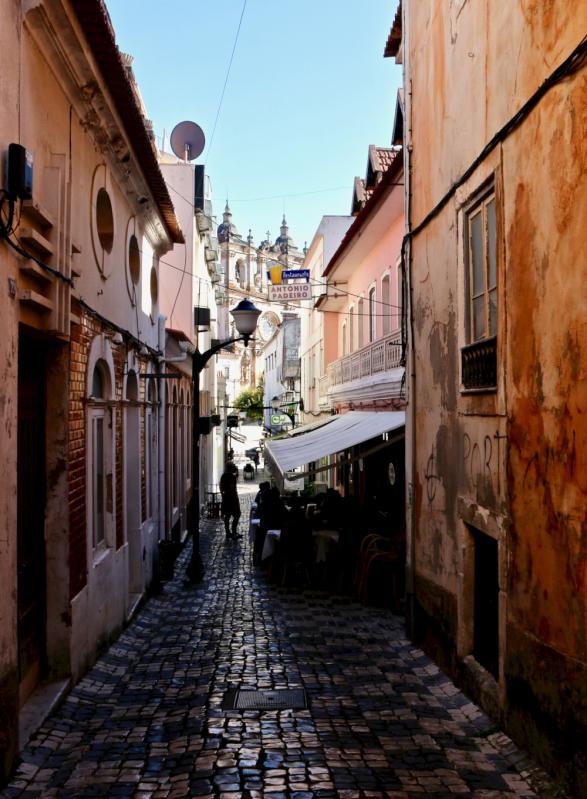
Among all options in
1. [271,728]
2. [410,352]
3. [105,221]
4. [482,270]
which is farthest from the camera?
[410,352]

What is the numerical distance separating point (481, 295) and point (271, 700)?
13.6ft

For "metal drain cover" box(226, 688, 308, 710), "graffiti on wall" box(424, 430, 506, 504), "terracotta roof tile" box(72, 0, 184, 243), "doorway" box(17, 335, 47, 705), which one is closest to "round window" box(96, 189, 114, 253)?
"terracotta roof tile" box(72, 0, 184, 243)

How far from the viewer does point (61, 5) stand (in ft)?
19.8

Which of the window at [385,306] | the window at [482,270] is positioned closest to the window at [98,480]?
the window at [482,270]

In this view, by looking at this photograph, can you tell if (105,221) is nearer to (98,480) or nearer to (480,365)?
(98,480)

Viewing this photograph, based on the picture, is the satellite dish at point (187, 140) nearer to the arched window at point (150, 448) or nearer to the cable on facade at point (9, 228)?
the arched window at point (150, 448)

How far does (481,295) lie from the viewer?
7.15 m

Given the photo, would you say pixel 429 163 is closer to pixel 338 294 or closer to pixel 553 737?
pixel 553 737

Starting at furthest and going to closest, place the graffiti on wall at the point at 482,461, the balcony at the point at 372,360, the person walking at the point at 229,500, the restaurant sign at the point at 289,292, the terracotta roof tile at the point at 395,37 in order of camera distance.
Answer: the restaurant sign at the point at 289,292 → the person walking at the point at 229,500 → the balcony at the point at 372,360 → the terracotta roof tile at the point at 395,37 → the graffiti on wall at the point at 482,461

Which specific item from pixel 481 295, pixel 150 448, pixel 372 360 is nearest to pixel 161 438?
pixel 150 448

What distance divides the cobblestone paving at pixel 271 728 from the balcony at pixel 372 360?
5.39 m

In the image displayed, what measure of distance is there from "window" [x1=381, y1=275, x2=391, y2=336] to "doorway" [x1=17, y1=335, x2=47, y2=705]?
10114 mm

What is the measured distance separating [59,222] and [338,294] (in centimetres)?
1636

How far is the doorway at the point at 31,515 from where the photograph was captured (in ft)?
21.1
